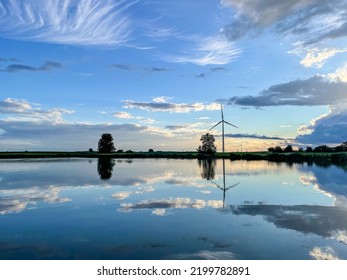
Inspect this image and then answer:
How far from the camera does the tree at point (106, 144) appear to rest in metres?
184

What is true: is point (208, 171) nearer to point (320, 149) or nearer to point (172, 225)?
point (172, 225)

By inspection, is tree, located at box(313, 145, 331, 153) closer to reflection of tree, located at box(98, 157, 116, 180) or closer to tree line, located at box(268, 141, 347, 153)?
tree line, located at box(268, 141, 347, 153)

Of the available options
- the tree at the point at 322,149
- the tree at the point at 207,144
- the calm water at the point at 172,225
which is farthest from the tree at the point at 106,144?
the calm water at the point at 172,225

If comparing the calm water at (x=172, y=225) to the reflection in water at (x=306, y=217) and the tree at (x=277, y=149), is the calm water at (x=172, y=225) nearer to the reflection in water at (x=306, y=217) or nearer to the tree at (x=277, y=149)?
the reflection in water at (x=306, y=217)

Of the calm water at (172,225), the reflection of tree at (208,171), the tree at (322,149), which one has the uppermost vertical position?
the tree at (322,149)

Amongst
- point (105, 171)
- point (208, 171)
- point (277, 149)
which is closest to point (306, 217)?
point (208, 171)

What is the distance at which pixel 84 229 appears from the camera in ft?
58.3

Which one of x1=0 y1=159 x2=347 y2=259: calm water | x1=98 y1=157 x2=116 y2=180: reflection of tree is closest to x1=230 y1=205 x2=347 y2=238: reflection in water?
x1=0 y1=159 x2=347 y2=259: calm water

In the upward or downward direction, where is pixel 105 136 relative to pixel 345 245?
upward

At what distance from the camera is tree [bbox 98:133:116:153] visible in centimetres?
18375

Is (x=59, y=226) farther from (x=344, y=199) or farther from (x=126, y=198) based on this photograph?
(x=344, y=199)

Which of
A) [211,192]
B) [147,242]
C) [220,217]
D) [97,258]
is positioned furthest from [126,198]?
[97,258]

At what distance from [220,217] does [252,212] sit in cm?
288

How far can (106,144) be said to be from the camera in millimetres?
184000
